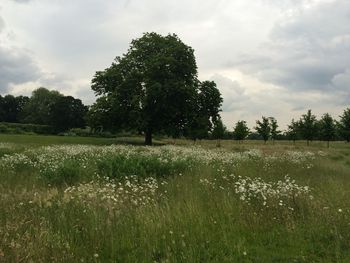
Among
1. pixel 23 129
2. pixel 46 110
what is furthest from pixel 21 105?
pixel 23 129

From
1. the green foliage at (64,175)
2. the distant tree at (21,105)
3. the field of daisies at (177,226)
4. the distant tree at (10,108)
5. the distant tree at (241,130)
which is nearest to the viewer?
the field of daisies at (177,226)

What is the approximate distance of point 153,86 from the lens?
4816 cm

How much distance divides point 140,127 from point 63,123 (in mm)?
69226

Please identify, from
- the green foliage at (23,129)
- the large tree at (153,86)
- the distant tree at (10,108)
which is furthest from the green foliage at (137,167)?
the distant tree at (10,108)

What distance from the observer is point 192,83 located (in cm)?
5372

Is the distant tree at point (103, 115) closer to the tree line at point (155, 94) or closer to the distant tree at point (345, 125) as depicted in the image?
the tree line at point (155, 94)

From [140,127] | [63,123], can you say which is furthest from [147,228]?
[63,123]

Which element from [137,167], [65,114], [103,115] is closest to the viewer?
[137,167]

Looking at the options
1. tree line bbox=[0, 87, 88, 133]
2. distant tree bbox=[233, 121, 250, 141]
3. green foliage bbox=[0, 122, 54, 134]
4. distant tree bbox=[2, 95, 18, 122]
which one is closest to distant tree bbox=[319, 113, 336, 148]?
distant tree bbox=[233, 121, 250, 141]

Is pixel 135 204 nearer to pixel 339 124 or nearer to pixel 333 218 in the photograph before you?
pixel 333 218

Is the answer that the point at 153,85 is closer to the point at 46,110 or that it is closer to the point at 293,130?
the point at 293,130

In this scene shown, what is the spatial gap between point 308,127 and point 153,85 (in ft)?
120

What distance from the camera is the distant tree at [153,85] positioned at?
49.4 metres

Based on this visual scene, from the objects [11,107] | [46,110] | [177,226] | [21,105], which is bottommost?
[177,226]
